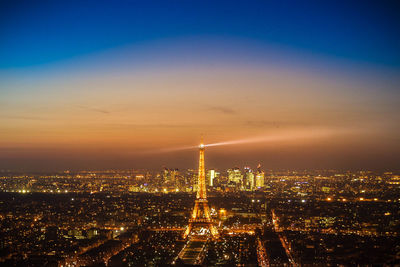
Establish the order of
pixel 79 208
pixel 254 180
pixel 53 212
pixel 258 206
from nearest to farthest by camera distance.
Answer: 1. pixel 53 212
2. pixel 79 208
3. pixel 258 206
4. pixel 254 180

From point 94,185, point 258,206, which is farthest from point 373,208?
point 94,185

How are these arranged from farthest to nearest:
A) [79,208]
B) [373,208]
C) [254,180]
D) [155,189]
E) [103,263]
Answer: [254,180] < [155,189] < [79,208] < [373,208] < [103,263]

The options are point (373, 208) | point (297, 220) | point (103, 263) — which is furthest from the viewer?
point (373, 208)

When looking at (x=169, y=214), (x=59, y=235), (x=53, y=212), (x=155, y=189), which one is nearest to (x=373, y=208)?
(x=169, y=214)

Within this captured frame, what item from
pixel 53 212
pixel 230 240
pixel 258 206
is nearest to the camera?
pixel 230 240

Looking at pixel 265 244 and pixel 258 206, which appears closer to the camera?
pixel 265 244

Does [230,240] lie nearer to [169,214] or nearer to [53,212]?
[169,214]

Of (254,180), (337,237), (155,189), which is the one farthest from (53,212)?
(254,180)

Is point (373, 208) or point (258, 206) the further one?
point (258, 206)

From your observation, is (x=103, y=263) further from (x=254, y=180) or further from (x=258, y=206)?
(x=254, y=180)
